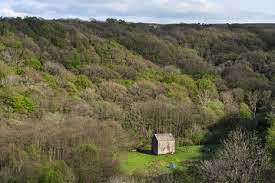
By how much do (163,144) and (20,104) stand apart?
Result: 49.3ft

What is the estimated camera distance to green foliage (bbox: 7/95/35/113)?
55.3 m

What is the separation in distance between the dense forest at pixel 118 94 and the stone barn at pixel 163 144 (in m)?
2.53

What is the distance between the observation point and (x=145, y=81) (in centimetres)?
7494

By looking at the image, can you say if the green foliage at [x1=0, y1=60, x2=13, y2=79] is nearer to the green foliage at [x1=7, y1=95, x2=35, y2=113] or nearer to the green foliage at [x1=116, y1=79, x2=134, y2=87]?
the green foliage at [x1=7, y1=95, x2=35, y2=113]

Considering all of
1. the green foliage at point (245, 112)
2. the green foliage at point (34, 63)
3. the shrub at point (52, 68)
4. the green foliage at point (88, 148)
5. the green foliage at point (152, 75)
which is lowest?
the green foliage at point (245, 112)

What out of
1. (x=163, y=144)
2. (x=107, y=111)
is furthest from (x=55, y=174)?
(x=107, y=111)

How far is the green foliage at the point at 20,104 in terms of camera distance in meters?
55.3

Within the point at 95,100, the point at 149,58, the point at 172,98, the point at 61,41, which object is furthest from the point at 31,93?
the point at 149,58

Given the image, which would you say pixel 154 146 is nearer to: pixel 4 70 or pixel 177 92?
pixel 177 92

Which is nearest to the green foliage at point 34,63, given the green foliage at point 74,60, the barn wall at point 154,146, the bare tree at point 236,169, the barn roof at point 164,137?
the green foliage at point 74,60

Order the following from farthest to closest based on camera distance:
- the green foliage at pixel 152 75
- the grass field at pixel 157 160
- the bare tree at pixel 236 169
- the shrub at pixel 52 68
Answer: the green foliage at pixel 152 75
the shrub at pixel 52 68
the grass field at pixel 157 160
the bare tree at pixel 236 169

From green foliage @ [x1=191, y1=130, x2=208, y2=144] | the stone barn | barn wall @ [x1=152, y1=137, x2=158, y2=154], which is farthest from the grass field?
green foliage @ [x1=191, y1=130, x2=208, y2=144]

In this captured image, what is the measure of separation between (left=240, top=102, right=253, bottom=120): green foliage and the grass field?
7.82 metres

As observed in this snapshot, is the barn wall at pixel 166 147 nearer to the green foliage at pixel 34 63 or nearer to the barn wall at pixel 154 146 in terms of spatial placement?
the barn wall at pixel 154 146
